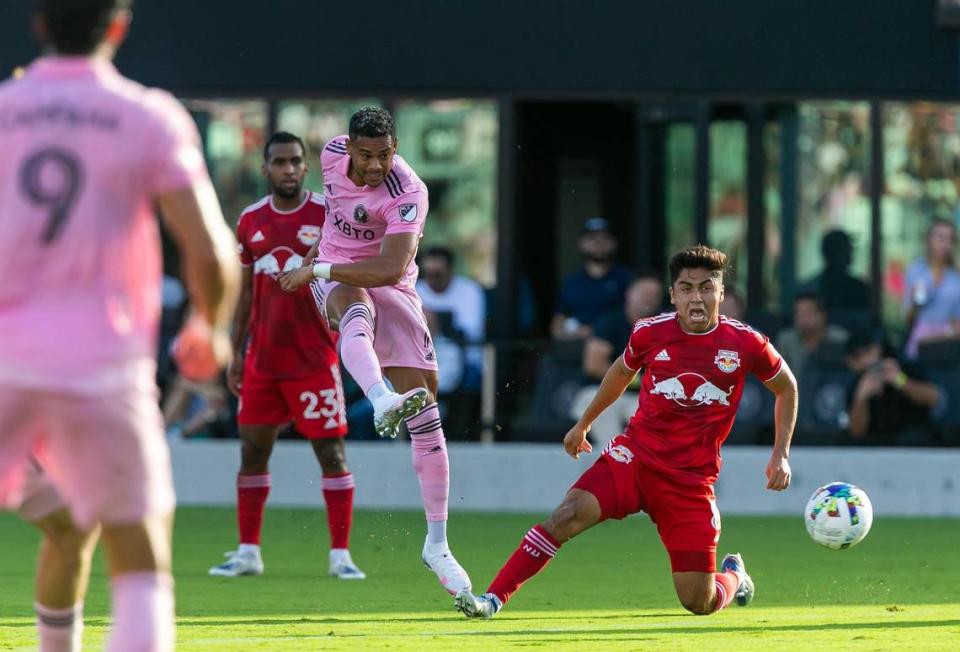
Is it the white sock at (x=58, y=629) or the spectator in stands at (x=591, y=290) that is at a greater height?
the spectator in stands at (x=591, y=290)

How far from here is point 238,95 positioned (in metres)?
15.5

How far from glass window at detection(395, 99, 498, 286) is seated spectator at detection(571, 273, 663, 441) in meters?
2.11

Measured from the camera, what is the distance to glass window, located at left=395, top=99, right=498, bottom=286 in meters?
15.4

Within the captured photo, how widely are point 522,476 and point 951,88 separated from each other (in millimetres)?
4780

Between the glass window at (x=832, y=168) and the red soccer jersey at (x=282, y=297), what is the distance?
657 cm

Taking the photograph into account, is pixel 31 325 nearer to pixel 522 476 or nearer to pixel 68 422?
pixel 68 422

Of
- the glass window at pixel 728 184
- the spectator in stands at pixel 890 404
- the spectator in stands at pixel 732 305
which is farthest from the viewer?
the glass window at pixel 728 184

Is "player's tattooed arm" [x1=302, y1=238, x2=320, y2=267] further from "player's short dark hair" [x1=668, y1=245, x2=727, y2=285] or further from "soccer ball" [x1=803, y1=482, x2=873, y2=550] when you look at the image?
"soccer ball" [x1=803, y1=482, x2=873, y2=550]

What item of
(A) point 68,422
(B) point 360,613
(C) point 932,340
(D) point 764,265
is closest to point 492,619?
(B) point 360,613

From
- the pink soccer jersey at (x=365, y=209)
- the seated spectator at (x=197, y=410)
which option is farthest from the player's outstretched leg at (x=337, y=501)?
the seated spectator at (x=197, y=410)

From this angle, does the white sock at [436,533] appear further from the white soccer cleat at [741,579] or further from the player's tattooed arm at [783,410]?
the player's tattooed arm at [783,410]

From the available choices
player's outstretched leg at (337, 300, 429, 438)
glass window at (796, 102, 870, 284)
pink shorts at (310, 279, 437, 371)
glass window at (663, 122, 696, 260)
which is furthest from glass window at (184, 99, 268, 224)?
player's outstretched leg at (337, 300, 429, 438)

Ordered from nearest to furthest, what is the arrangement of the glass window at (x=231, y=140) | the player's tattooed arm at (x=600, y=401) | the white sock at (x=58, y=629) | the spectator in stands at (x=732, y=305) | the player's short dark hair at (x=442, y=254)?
the white sock at (x=58, y=629)
the player's tattooed arm at (x=600, y=401)
the spectator in stands at (x=732, y=305)
the player's short dark hair at (x=442, y=254)
the glass window at (x=231, y=140)

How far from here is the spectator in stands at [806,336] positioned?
13.7 meters
